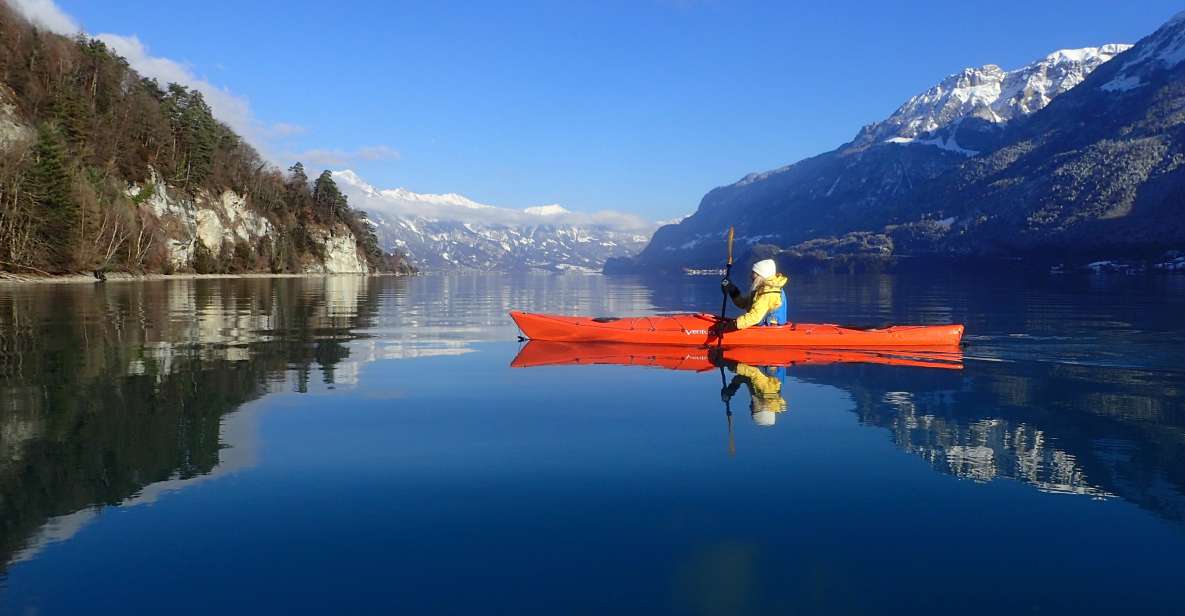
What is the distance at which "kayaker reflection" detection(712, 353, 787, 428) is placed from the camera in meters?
12.1

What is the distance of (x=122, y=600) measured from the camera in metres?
5.25

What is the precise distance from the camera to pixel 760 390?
47.0ft

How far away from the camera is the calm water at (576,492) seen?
220 inches

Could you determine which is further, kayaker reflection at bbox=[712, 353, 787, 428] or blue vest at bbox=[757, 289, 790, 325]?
blue vest at bbox=[757, 289, 790, 325]

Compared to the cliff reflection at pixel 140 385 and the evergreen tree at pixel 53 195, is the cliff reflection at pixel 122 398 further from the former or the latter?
the evergreen tree at pixel 53 195

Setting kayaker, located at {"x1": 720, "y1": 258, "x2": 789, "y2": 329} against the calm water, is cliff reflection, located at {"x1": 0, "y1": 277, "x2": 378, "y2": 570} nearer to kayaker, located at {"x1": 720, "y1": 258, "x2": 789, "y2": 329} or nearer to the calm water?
the calm water

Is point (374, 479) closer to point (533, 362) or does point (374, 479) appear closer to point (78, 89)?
point (533, 362)

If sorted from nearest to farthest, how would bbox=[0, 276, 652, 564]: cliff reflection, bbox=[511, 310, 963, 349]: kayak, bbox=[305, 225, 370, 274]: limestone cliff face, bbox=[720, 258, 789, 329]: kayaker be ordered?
bbox=[0, 276, 652, 564]: cliff reflection
bbox=[720, 258, 789, 329]: kayaker
bbox=[511, 310, 963, 349]: kayak
bbox=[305, 225, 370, 274]: limestone cliff face

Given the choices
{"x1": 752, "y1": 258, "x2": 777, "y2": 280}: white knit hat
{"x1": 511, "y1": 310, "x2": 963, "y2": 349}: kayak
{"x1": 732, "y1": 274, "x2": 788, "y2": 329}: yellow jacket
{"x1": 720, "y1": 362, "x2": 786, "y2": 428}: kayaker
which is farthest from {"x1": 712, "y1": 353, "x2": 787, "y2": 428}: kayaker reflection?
{"x1": 752, "y1": 258, "x2": 777, "y2": 280}: white knit hat

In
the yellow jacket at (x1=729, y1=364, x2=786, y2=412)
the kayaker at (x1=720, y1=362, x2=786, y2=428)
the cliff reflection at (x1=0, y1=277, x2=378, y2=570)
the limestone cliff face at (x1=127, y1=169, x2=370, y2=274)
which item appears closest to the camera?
the cliff reflection at (x1=0, y1=277, x2=378, y2=570)

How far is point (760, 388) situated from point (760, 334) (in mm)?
6103

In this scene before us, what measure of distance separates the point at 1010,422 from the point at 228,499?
35.2 feet

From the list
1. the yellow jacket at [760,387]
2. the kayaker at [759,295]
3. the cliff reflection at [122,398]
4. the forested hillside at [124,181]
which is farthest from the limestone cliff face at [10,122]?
the yellow jacket at [760,387]

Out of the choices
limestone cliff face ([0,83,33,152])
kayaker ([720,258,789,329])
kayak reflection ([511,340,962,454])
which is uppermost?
limestone cliff face ([0,83,33,152])
